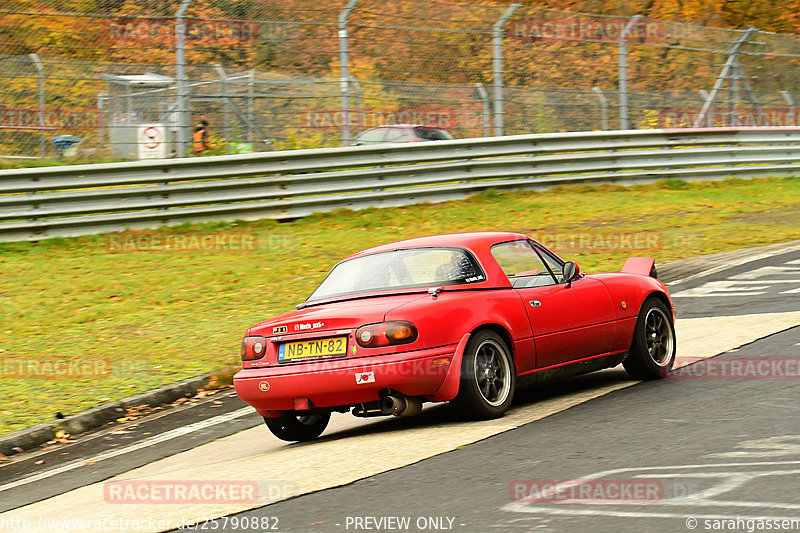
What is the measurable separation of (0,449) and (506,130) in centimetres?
1413

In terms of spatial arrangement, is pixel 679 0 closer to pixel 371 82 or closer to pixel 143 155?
pixel 371 82

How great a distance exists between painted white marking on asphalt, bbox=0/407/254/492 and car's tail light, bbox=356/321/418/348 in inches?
78.7

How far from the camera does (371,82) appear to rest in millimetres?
18547

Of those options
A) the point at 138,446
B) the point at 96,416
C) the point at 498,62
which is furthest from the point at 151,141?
the point at 138,446

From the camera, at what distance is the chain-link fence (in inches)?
635

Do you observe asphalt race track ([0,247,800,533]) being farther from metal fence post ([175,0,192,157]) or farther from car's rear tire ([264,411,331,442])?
metal fence post ([175,0,192,157])

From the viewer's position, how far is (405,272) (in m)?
7.51

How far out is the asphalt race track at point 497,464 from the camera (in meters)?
4.88

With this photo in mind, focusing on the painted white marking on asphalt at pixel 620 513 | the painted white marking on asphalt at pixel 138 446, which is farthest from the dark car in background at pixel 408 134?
the painted white marking on asphalt at pixel 620 513

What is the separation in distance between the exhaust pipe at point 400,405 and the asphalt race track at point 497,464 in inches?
7.4

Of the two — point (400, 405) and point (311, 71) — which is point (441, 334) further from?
point (311, 71)

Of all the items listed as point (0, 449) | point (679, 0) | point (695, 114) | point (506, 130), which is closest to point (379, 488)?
point (0, 449)

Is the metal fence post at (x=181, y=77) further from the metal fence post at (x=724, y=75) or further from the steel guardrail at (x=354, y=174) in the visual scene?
Result: the metal fence post at (x=724, y=75)

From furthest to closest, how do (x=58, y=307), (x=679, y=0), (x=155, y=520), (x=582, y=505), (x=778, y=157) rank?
(x=679, y=0) → (x=778, y=157) → (x=58, y=307) → (x=155, y=520) → (x=582, y=505)
